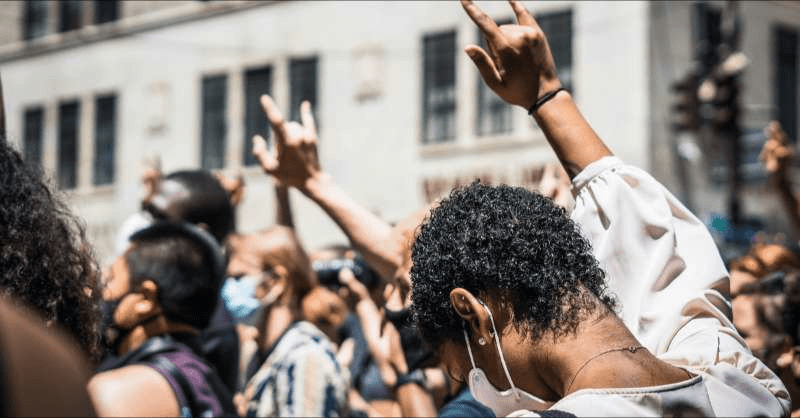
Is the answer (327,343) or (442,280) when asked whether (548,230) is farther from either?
(327,343)

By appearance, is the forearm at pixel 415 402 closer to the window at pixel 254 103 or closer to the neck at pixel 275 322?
the neck at pixel 275 322

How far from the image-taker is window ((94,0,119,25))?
6508mm

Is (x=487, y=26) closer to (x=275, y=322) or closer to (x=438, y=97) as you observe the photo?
(x=275, y=322)

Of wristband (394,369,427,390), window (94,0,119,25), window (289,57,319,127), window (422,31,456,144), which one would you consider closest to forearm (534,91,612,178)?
wristband (394,369,427,390)

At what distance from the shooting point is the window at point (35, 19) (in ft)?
18.9

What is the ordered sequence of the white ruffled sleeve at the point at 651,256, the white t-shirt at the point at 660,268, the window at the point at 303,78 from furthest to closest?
the window at the point at 303,78, the white ruffled sleeve at the point at 651,256, the white t-shirt at the point at 660,268

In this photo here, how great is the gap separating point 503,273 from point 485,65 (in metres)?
0.74

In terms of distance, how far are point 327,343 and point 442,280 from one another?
2.19 m

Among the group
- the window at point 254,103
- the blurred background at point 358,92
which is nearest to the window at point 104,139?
the blurred background at point 358,92

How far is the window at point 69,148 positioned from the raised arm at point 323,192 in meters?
7.07

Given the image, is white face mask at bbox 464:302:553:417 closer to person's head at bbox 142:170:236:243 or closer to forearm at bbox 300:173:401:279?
forearm at bbox 300:173:401:279

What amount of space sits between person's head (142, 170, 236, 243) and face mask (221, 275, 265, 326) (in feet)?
0.72

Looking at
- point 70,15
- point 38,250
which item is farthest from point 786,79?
point 38,250

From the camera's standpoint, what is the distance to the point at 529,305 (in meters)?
2.13
